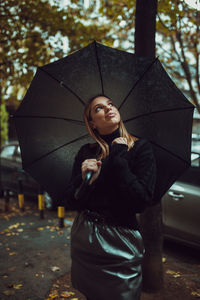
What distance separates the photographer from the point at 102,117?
2.10 m

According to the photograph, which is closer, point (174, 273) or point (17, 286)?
point (17, 286)

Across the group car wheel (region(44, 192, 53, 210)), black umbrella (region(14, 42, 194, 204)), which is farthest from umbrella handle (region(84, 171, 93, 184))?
car wheel (region(44, 192, 53, 210))

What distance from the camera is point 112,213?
196 centimetres

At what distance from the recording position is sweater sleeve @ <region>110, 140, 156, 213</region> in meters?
1.77

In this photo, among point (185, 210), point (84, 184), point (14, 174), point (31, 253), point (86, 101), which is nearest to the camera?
point (84, 184)

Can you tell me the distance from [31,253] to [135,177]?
3606mm

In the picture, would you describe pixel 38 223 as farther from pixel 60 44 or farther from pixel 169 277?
pixel 60 44

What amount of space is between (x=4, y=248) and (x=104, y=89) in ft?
12.7

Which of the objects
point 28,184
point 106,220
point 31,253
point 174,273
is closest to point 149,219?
point 174,273

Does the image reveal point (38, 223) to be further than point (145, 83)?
Yes

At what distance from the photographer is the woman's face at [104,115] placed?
2.08m

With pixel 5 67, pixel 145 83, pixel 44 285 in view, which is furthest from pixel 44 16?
pixel 44 285

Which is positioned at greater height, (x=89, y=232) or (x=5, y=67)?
(x=5, y=67)

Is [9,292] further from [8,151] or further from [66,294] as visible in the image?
[8,151]
